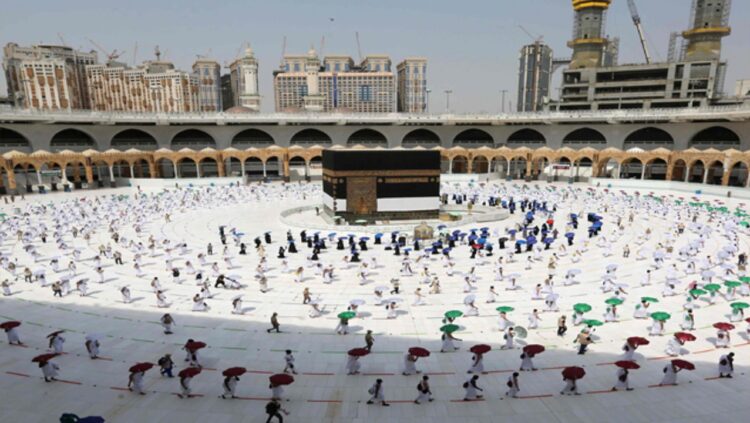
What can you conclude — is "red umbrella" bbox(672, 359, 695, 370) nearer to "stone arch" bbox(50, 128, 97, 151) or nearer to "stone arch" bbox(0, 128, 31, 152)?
"stone arch" bbox(50, 128, 97, 151)

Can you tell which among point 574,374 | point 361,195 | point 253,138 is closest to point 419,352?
point 574,374

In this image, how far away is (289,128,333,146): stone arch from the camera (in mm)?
68875

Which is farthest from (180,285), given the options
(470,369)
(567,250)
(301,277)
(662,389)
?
(567,250)

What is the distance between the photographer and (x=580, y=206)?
39062mm

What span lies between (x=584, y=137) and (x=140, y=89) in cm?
14065

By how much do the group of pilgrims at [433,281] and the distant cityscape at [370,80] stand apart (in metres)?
46.6

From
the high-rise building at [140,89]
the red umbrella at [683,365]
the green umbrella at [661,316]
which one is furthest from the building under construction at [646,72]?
the high-rise building at [140,89]

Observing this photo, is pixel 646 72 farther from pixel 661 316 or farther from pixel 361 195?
pixel 661 316

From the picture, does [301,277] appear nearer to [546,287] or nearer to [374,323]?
[374,323]

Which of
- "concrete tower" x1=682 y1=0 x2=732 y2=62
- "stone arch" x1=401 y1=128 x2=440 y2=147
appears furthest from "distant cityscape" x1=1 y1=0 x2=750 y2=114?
"stone arch" x1=401 y1=128 x2=440 y2=147

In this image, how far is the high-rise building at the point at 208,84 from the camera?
16162cm

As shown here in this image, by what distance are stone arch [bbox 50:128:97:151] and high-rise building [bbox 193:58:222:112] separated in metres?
101

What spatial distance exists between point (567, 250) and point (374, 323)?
47.9ft

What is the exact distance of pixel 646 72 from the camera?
77875 mm
